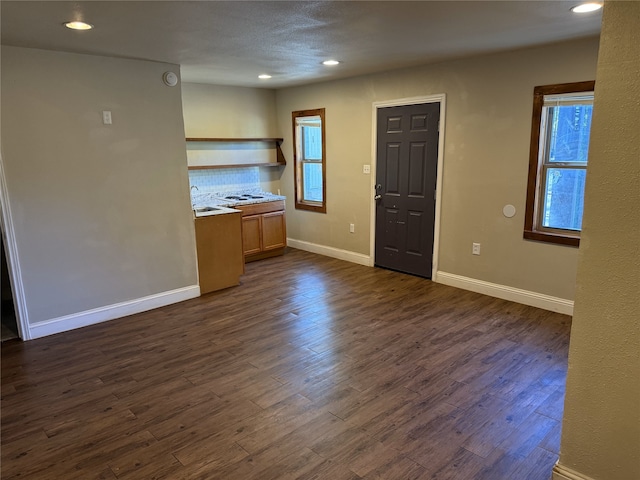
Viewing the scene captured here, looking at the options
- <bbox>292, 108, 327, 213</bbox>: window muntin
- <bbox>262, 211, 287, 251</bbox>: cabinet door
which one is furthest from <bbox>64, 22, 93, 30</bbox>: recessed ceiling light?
<bbox>292, 108, 327, 213</bbox>: window muntin

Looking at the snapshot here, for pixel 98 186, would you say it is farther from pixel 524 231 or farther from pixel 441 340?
pixel 524 231

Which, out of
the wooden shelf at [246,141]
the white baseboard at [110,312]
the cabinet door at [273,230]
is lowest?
the white baseboard at [110,312]

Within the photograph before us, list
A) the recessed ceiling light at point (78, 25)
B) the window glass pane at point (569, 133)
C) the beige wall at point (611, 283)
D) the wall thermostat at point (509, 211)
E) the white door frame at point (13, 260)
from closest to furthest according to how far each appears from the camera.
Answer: the beige wall at point (611, 283) < the recessed ceiling light at point (78, 25) < the white door frame at point (13, 260) < the window glass pane at point (569, 133) < the wall thermostat at point (509, 211)

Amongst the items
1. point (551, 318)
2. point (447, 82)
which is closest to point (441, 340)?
point (551, 318)

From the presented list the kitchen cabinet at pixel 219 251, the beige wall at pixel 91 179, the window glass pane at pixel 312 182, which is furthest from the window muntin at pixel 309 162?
the beige wall at pixel 91 179

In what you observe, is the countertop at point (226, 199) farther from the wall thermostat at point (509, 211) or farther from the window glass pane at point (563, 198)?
the window glass pane at point (563, 198)

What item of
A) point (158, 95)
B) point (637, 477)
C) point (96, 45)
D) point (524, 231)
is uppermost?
point (96, 45)

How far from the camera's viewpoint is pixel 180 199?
13.9ft

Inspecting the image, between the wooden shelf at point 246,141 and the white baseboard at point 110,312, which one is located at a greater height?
the wooden shelf at point 246,141

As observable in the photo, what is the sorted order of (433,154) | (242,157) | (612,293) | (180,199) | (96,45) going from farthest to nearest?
(242,157) → (433,154) → (180,199) → (96,45) → (612,293)

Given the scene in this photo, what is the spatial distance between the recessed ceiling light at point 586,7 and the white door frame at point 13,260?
4.08 meters

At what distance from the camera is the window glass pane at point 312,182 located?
241 inches

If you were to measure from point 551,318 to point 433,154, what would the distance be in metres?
1.98

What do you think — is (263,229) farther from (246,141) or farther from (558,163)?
(558,163)
